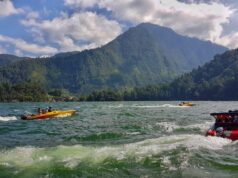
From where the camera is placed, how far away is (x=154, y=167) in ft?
68.1

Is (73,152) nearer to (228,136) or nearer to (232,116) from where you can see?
(228,136)

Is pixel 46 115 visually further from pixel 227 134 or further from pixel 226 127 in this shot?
pixel 227 134

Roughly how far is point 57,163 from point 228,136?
45.8 ft

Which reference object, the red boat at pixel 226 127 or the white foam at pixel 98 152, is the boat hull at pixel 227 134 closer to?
the red boat at pixel 226 127

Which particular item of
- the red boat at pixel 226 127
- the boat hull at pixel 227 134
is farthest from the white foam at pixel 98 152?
the red boat at pixel 226 127

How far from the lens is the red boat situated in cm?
2923

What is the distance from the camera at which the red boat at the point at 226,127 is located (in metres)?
29.2

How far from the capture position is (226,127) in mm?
32062

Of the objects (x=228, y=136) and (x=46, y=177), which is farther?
(x=228, y=136)

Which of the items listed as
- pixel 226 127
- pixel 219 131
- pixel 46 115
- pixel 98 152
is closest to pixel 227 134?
pixel 219 131

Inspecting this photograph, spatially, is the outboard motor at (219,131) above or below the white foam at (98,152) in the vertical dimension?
above

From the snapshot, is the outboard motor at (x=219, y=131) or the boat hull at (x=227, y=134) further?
the outboard motor at (x=219, y=131)

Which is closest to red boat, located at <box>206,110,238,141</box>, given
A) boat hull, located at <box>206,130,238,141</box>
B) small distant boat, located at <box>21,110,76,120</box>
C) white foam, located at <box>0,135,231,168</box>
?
boat hull, located at <box>206,130,238,141</box>

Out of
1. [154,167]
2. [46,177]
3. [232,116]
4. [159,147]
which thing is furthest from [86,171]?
[232,116]
